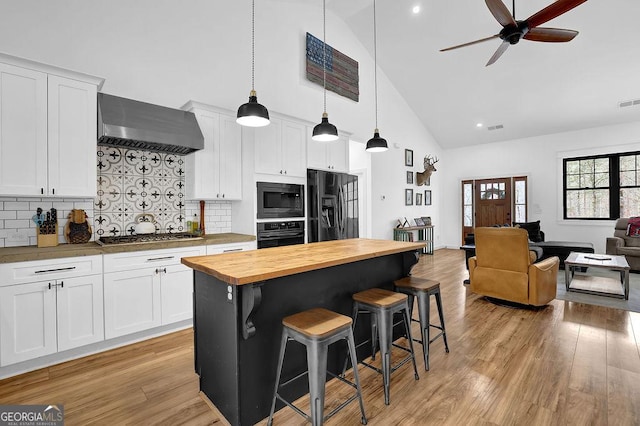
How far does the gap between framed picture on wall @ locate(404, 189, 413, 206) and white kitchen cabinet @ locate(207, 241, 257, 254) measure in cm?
502

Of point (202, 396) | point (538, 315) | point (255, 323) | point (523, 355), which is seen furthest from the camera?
point (538, 315)

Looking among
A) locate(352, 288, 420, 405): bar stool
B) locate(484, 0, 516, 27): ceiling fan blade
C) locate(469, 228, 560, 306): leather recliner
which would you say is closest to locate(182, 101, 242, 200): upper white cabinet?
locate(352, 288, 420, 405): bar stool

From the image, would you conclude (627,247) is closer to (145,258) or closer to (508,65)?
(508,65)

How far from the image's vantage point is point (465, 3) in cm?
503

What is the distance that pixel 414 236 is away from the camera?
7.50m

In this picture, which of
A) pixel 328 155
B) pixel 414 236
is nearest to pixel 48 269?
pixel 328 155

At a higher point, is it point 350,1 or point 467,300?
point 350,1

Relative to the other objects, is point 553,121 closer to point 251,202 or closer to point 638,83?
point 638,83

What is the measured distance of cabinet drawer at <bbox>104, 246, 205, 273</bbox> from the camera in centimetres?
271

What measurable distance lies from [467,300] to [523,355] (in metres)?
1.55

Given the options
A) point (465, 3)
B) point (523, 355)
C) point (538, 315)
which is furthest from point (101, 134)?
point (465, 3)

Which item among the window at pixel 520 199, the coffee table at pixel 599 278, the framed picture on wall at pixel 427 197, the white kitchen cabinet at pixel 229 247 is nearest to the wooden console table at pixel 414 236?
the framed picture on wall at pixel 427 197

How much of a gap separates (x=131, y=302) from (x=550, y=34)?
4.98 metres

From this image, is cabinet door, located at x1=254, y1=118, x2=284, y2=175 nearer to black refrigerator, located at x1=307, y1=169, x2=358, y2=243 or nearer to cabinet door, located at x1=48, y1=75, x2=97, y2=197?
black refrigerator, located at x1=307, y1=169, x2=358, y2=243
